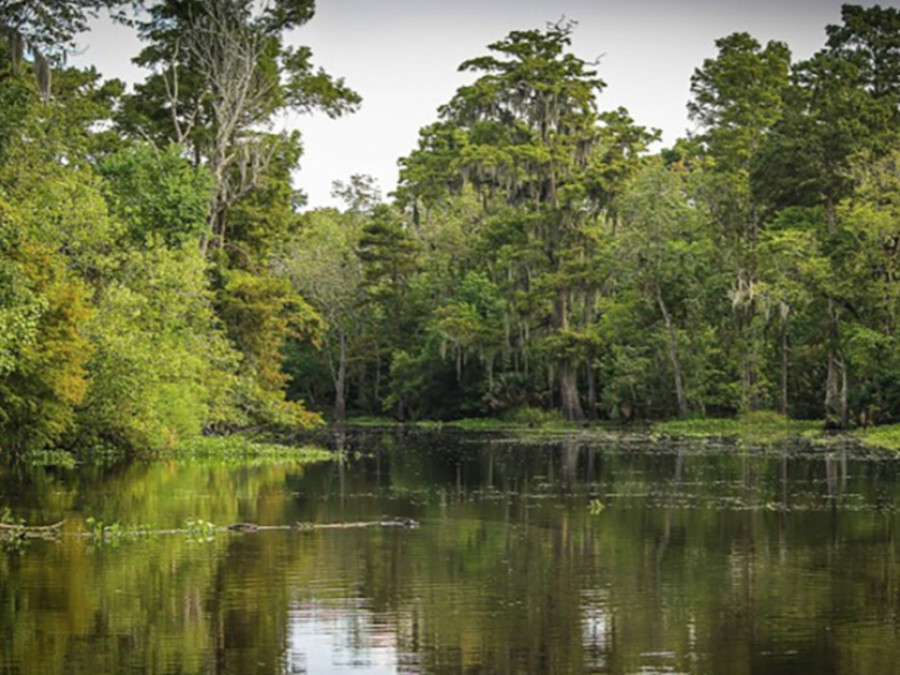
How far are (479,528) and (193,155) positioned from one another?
31691 millimetres

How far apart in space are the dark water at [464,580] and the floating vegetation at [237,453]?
7491 mm

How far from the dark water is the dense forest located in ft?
20.8

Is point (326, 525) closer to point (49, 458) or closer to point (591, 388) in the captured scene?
point (49, 458)

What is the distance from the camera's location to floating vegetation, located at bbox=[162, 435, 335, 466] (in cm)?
3559

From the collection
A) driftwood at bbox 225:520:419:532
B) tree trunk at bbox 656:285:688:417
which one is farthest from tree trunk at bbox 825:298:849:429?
driftwood at bbox 225:520:419:532

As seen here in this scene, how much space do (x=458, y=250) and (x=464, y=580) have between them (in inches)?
2198

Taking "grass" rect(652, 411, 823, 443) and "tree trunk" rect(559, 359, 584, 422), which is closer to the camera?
"grass" rect(652, 411, 823, 443)

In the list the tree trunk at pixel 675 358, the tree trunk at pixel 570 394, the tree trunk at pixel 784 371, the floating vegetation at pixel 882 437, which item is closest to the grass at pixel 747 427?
the tree trunk at pixel 784 371

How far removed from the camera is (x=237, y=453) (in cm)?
3750

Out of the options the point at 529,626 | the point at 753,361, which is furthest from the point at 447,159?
the point at 529,626

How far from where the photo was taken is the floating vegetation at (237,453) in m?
35.6

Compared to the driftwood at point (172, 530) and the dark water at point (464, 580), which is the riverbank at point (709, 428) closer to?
the dark water at point (464, 580)

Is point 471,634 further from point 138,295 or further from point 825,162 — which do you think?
point 825,162

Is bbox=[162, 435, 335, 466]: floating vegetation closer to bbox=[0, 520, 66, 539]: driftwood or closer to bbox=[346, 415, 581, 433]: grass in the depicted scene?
bbox=[0, 520, 66, 539]: driftwood
